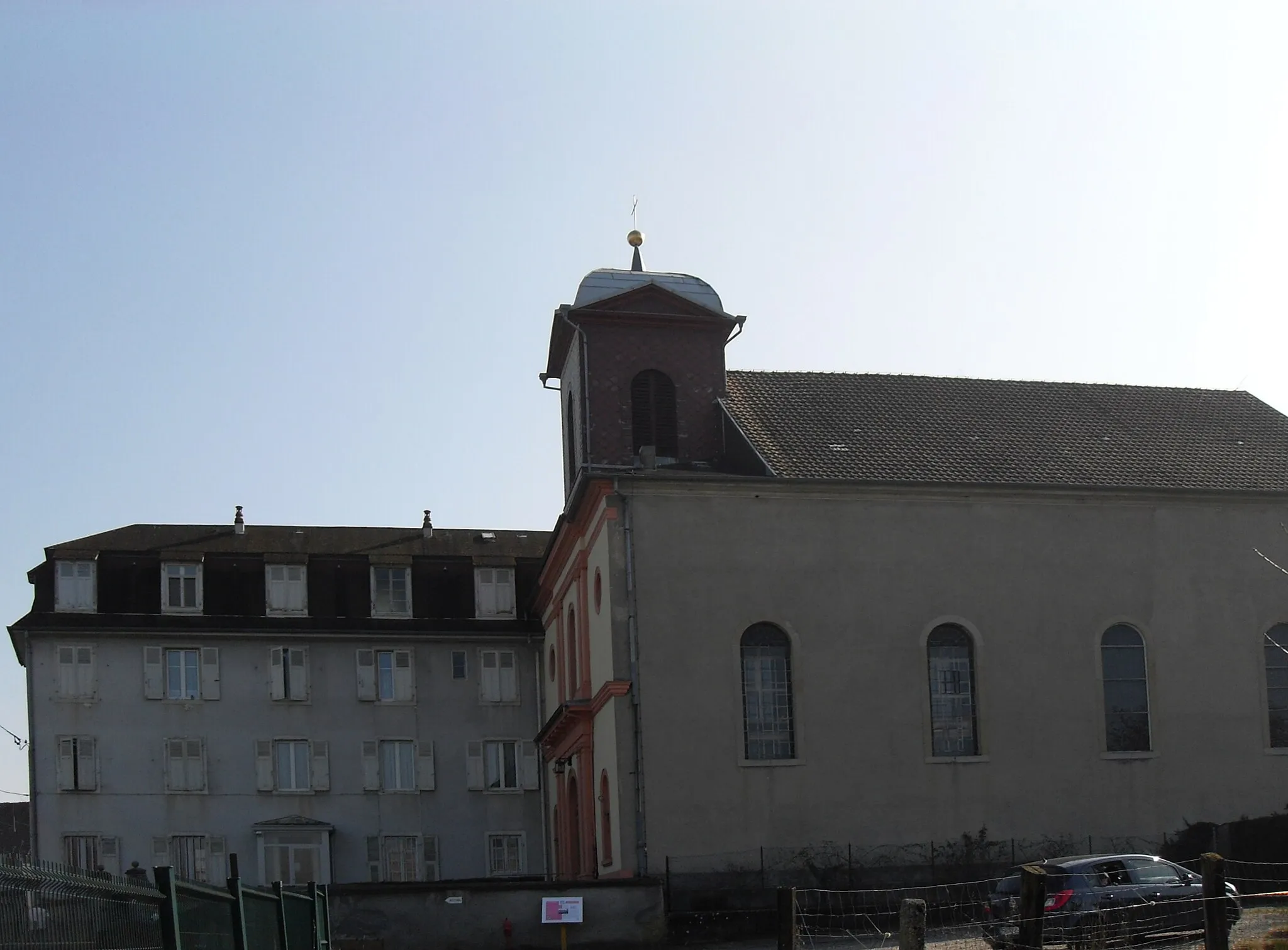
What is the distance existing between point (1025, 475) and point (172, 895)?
29.2 meters

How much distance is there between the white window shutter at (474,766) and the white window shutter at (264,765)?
18.0ft

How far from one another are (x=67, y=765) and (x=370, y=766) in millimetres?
8206

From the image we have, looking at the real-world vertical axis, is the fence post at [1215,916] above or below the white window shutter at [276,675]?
below

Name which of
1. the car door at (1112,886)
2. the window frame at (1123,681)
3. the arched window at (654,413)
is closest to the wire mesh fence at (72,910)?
the car door at (1112,886)

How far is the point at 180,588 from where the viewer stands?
4712 cm

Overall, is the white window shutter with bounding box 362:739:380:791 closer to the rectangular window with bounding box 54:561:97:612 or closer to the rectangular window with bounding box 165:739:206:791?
the rectangular window with bounding box 165:739:206:791

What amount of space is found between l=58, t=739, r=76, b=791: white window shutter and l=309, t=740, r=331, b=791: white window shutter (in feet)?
20.9

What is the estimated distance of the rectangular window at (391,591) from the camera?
48219mm

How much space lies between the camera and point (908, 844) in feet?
107

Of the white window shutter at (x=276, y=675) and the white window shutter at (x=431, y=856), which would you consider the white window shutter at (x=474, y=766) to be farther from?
the white window shutter at (x=276, y=675)

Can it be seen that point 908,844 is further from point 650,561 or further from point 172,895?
point 172,895

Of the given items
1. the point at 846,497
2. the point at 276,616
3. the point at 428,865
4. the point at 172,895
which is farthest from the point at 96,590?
the point at 172,895

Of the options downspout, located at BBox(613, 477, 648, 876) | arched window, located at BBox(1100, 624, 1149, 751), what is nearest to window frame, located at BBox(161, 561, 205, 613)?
downspout, located at BBox(613, 477, 648, 876)

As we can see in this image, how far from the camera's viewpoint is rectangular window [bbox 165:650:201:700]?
46156mm
